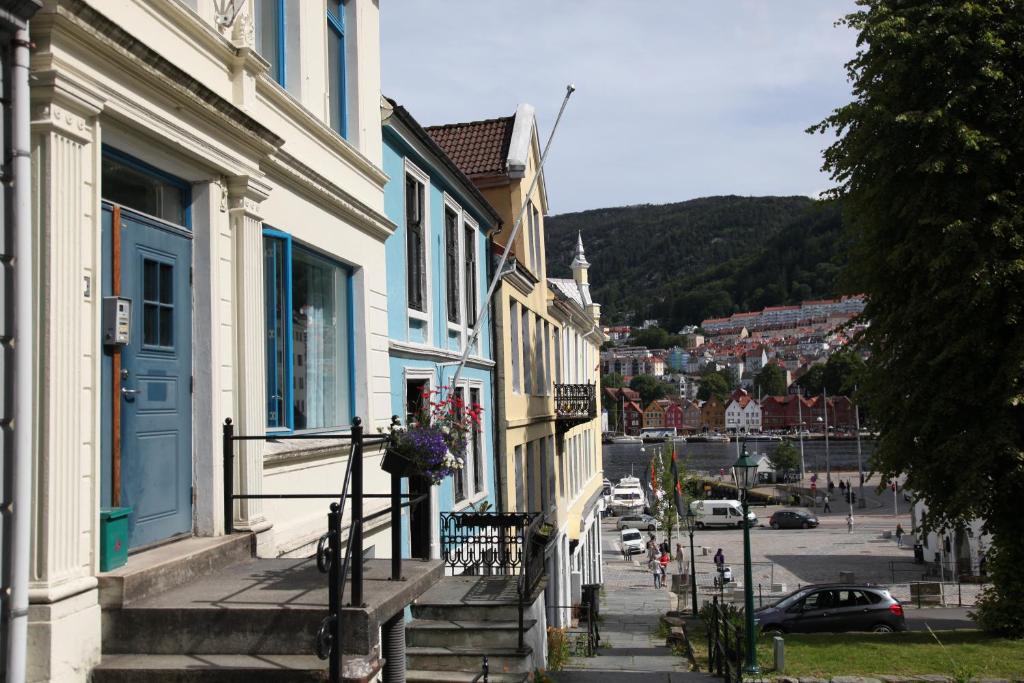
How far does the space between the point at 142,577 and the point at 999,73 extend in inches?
601

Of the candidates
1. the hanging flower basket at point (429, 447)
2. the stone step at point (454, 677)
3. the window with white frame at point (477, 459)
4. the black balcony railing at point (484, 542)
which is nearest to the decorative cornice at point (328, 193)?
the hanging flower basket at point (429, 447)

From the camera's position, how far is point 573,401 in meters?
26.1

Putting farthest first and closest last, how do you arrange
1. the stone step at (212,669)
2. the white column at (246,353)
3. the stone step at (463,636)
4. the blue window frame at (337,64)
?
the stone step at (463,636) → the blue window frame at (337,64) → the white column at (246,353) → the stone step at (212,669)

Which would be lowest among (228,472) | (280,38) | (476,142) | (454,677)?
(454,677)

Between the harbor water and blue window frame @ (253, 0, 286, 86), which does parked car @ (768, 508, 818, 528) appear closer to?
the harbor water

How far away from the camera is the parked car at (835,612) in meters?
21.5

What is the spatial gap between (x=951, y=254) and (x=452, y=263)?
27.3 feet

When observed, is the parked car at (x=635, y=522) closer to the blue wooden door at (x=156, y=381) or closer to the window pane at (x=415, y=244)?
the window pane at (x=415, y=244)

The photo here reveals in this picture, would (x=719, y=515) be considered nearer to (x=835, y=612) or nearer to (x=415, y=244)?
(x=835, y=612)

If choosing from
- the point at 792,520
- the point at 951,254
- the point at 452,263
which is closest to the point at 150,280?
the point at 452,263

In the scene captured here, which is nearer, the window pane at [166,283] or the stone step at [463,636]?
the window pane at [166,283]

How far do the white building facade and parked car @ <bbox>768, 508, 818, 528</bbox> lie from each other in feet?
198

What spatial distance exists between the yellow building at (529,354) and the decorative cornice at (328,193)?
5.59m

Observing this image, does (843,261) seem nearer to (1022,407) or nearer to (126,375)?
(1022,407)
